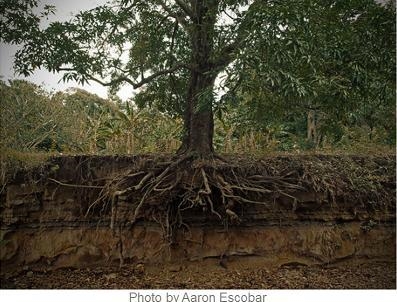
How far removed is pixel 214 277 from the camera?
17.4ft

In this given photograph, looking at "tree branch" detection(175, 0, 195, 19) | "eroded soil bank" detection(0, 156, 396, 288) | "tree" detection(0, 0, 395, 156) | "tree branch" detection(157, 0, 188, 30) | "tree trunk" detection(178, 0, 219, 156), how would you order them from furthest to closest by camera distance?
"eroded soil bank" detection(0, 156, 396, 288)
"tree branch" detection(157, 0, 188, 30)
"tree branch" detection(175, 0, 195, 19)
"tree trunk" detection(178, 0, 219, 156)
"tree" detection(0, 0, 395, 156)

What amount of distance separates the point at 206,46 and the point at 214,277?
117 inches

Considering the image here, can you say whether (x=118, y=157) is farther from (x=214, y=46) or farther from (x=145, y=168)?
(x=214, y=46)

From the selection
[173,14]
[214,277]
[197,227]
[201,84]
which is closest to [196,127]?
[201,84]

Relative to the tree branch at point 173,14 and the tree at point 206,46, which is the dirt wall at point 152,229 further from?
the tree branch at point 173,14

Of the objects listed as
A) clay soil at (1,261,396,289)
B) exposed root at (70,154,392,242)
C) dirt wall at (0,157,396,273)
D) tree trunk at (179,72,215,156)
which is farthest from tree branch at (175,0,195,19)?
clay soil at (1,261,396,289)

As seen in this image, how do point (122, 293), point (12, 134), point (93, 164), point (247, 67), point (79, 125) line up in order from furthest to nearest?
1. point (79, 125)
2. point (12, 134)
3. point (93, 164)
4. point (122, 293)
5. point (247, 67)

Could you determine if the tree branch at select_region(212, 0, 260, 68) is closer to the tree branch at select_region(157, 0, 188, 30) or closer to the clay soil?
the tree branch at select_region(157, 0, 188, 30)

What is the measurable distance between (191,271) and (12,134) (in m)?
3.59

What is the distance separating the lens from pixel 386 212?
5.78 meters

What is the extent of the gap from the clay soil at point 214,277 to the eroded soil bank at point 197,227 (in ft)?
0.05

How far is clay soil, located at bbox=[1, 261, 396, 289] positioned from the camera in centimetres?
517

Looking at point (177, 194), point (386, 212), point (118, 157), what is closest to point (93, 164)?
point (118, 157)

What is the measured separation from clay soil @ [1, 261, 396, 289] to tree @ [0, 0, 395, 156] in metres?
1.65
